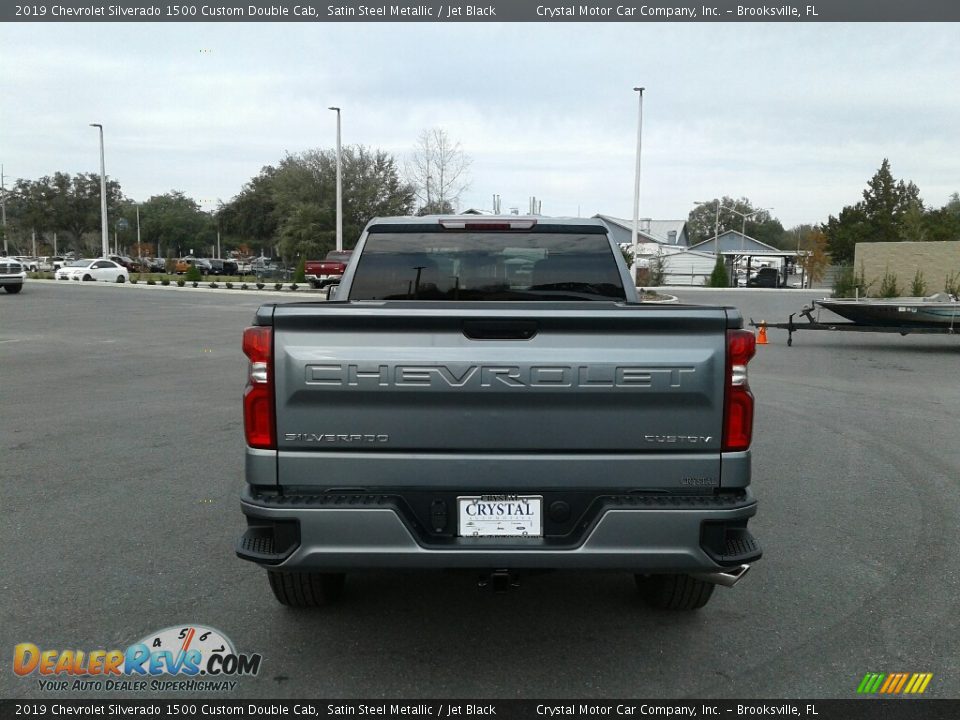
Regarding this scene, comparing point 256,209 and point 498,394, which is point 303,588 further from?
point 256,209

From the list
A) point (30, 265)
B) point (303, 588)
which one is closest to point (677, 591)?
point (303, 588)

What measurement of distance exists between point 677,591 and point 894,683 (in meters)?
1.00

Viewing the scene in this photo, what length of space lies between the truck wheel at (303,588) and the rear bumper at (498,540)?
28.2 inches

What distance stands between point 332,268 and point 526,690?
Answer: 3540 centimetres

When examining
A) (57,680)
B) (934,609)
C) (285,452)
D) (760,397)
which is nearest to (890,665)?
(934,609)

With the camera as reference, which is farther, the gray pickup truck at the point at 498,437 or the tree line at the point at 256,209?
the tree line at the point at 256,209

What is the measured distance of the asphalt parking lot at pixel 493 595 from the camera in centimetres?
355

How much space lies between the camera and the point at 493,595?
447 centimetres

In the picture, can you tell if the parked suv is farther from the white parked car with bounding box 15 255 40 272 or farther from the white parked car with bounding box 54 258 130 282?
the white parked car with bounding box 15 255 40 272

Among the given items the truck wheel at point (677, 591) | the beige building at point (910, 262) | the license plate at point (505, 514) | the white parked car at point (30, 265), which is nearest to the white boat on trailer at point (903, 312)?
the beige building at point (910, 262)

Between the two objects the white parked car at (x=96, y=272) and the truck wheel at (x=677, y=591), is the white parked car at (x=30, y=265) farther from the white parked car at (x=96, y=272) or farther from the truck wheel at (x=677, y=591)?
the truck wheel at (x=677, y=591)

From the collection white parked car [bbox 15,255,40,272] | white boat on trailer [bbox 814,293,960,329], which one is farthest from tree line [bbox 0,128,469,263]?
white boat on trailer [bbox 814,293,960,329]

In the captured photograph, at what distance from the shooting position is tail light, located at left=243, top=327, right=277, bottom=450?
10.7 feet

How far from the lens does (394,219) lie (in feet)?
16.6
